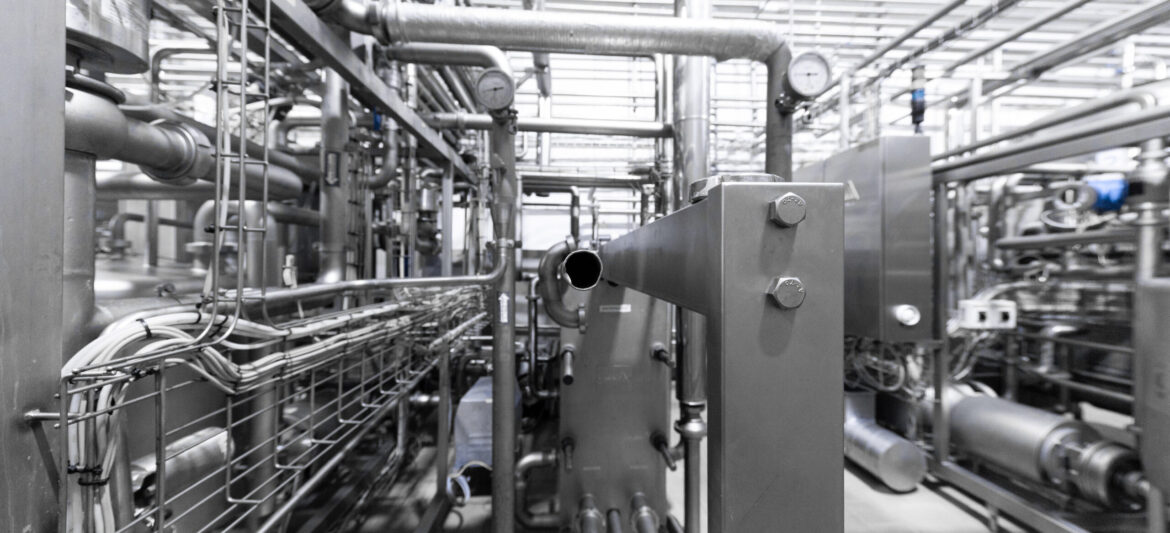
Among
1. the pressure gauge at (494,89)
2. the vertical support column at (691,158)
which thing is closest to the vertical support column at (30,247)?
the pressure gauge at (494,89)

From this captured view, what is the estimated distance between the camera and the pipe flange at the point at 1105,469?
155cm

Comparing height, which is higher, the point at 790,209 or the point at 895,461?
the point at 790,209

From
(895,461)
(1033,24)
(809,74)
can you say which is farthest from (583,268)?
(1033,24)

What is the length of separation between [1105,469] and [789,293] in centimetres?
213

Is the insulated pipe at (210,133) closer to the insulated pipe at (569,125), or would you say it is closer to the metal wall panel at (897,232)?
Answer: the insulated pipe at (569,125)

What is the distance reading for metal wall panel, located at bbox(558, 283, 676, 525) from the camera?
1700mm

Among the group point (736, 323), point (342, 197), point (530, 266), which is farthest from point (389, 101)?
point (530, 266)

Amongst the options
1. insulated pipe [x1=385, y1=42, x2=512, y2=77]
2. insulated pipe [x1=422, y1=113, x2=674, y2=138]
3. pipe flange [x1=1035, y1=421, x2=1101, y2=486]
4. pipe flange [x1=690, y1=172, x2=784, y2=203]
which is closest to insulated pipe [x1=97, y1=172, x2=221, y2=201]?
insulated pipe [x1=385, y1=42, x2=512, y2=77]

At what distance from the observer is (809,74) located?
1.21m

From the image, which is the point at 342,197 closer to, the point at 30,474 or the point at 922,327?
the point at 30,474

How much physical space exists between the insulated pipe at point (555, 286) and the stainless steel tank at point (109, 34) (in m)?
0.98

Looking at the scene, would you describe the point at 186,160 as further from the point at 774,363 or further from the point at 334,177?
the point at 774,363

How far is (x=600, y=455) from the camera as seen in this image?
170cm

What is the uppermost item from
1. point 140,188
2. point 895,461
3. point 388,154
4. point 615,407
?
point 388,154
